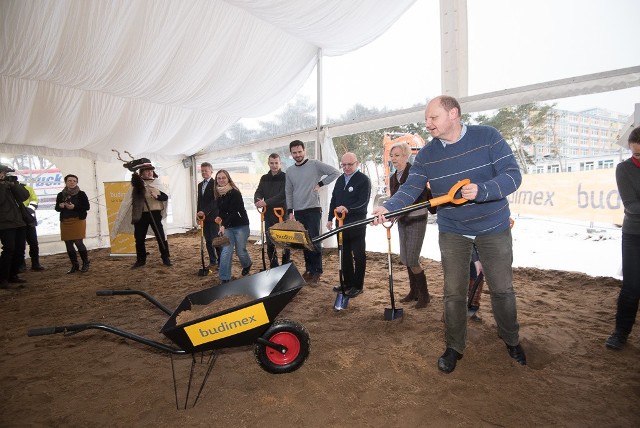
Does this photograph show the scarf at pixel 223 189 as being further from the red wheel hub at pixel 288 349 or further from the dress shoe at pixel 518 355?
the dress shoe at pixel 518 355

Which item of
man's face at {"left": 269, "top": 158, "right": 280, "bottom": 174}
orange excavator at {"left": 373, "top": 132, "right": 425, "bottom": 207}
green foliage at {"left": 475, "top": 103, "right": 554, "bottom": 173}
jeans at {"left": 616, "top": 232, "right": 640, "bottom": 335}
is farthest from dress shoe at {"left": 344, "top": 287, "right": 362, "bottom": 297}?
orange excavator at {"left": 373, "top": 132, "right": 425, "bottom": 207}

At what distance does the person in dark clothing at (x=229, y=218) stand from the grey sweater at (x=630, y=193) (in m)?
3.90

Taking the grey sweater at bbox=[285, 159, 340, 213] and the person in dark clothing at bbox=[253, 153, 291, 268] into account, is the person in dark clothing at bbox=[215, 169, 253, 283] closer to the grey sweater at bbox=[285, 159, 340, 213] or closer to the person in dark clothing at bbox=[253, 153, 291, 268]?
the person in dark clothing at bbox=[253, 153, 291, 268]

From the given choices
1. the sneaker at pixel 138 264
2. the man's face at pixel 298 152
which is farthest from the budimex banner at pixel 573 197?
the sneaker at pixel 138 264

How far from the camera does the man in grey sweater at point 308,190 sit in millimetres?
4516

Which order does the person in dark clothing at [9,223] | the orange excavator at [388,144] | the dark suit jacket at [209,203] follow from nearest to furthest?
the person in dark clothing at [9,223], the dark suit jacket at [209,203], the orange excavator at [388,144]

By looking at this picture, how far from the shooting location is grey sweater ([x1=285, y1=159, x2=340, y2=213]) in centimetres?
452

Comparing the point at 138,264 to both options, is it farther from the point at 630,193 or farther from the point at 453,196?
the point at 630,193

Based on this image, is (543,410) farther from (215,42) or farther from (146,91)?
(146,91)

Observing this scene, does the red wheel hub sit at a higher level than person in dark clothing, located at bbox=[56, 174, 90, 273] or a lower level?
lower

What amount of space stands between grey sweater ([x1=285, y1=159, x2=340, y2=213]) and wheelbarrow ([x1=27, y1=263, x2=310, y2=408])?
80.3 inches

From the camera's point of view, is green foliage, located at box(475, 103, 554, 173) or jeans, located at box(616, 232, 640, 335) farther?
green foliage, located at box(475, 103, 554, 173)

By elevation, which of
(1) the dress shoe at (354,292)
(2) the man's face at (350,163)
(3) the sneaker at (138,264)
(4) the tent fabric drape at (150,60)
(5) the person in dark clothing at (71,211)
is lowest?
(3) the sneaker at (138,264)

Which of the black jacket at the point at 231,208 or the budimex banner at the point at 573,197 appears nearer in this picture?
the budimex banner at the point at 573,197
